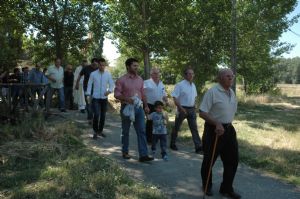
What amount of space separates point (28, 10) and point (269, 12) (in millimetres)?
13104

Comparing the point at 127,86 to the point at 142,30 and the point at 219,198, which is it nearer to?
the point at 219,198

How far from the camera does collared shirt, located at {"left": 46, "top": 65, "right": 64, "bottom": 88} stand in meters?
13.9

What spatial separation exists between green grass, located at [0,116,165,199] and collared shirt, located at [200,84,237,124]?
1369 millimetres

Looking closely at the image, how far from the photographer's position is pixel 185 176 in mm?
7391

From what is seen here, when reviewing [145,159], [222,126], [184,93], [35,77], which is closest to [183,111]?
[184,93]

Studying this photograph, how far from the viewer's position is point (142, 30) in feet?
68.9

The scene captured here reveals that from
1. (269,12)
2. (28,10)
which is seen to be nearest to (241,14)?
(269,12)

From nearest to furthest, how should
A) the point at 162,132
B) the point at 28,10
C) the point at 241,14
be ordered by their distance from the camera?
the point at 162,132 → the point at 28,10 → the point at 241,14

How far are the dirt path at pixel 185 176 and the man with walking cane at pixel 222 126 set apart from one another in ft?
1.51

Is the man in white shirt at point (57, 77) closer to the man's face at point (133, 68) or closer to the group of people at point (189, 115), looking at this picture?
→ the group of people at point (189, 115)

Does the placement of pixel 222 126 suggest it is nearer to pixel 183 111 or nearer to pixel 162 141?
pixel 162 141

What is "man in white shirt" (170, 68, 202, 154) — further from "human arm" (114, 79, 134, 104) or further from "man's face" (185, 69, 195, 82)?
"human arm" (114, 79, 134, 104)

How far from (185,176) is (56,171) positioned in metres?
2.16

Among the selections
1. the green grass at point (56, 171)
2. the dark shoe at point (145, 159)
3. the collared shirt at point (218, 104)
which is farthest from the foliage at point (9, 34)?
the collared shirt at point (218, 104)
